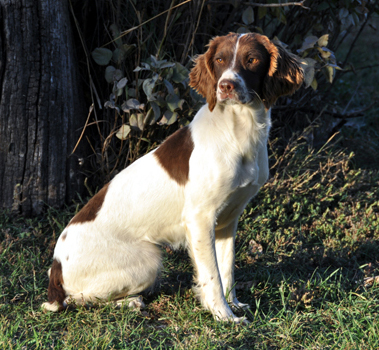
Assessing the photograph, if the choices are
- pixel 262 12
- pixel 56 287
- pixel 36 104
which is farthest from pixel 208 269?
pixel 262 12

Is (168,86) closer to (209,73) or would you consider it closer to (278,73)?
(209,73)

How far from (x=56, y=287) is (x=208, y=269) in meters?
0.86

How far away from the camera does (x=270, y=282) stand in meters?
3.09

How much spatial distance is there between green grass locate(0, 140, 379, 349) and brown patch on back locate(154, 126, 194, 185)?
0.74 m

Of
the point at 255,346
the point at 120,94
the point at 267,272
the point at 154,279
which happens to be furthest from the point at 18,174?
the point at 255,346

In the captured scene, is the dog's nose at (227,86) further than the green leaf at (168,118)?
No

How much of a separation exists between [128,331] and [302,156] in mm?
2578

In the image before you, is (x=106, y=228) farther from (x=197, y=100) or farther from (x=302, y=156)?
(x=302, y=156)

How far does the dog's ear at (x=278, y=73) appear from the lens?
2.55m

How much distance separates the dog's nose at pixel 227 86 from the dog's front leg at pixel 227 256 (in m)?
0.86

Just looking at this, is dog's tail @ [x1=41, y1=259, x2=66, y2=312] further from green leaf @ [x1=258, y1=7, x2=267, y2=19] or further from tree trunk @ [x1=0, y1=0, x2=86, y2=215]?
green leaf @ [x1=258, y1=7, x2=267, y2=19]

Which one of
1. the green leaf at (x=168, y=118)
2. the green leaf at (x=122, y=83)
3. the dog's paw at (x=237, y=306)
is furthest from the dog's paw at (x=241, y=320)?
the green leaf at (x=122, y=83)

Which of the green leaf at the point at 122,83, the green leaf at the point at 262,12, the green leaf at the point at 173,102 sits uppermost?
the green leaf at the point at 262,12

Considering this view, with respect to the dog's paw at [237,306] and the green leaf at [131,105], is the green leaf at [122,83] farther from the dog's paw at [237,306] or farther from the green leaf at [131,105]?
the dog's paw at [237,306]
